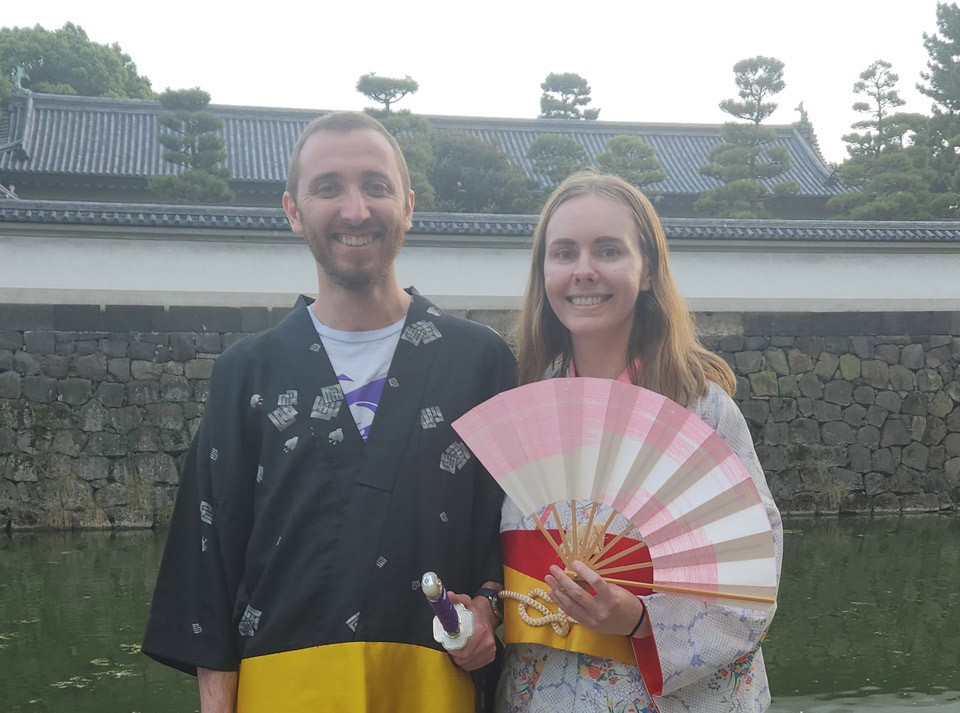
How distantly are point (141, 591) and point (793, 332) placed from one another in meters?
6.58

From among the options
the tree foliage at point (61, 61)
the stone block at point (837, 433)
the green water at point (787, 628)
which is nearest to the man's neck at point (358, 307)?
the green water at point (787, 628)

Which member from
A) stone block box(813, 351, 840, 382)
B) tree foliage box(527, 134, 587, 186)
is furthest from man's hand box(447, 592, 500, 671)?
tree foliage box(527, 134, 587, 186)

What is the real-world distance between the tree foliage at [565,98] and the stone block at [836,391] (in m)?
12.6

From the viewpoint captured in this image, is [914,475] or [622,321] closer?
[622,321]

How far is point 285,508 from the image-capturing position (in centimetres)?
181

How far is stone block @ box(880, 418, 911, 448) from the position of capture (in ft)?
32.5

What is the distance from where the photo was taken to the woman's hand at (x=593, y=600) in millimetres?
1599

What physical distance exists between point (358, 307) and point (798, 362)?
864 centimetres

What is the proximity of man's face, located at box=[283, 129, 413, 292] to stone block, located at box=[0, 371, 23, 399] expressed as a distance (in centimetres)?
756

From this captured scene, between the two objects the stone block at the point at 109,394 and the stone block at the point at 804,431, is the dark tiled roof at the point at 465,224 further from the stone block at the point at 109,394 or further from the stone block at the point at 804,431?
the stone block at the point at 804,431

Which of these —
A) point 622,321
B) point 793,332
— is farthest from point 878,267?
point 622,321

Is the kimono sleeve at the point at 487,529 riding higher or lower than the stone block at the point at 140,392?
lower

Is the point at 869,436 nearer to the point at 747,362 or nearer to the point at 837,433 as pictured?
the point at 837,433

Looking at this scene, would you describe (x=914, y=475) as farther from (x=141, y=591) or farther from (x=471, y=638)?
(x=471, y=638)
